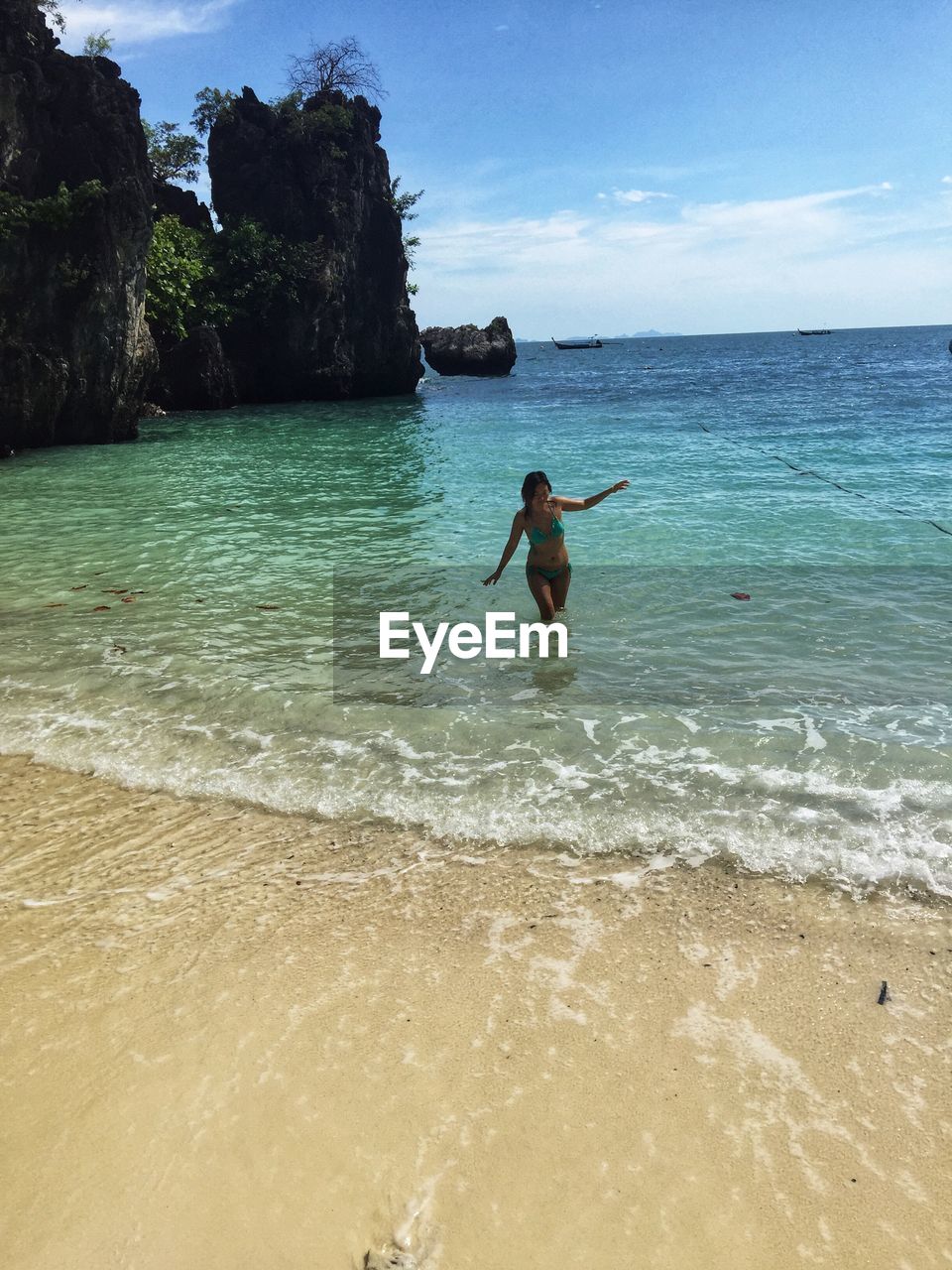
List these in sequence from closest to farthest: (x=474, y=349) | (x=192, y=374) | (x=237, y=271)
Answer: (x=192, y=374) → (x=237, y=271) → (x=474, y=349)

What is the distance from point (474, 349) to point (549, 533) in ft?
191

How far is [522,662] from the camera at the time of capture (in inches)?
287

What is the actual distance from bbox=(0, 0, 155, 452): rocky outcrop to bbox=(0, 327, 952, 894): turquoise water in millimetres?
5774

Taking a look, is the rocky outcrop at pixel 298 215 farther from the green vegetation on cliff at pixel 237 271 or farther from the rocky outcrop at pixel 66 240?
the rocky outcrop at pixel 66 240

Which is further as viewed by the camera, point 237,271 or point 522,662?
point 237,271

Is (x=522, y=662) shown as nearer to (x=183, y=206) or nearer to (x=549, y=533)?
(x=549, y=533)

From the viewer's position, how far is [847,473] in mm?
17578

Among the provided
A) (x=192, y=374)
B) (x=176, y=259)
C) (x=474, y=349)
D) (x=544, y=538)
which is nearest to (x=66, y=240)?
(x=176, y=259)

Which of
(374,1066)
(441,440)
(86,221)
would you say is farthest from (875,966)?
(86,221)

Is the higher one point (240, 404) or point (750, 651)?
point (240, 404)

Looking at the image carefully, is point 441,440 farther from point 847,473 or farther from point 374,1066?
point 374,1066

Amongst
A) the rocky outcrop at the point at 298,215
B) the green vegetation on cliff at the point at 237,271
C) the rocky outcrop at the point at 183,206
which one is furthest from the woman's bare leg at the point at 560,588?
the rocky outcrop at the point at 183,206

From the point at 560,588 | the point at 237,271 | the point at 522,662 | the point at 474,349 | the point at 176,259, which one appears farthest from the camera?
the point at 474,349

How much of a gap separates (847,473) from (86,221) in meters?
20.1
